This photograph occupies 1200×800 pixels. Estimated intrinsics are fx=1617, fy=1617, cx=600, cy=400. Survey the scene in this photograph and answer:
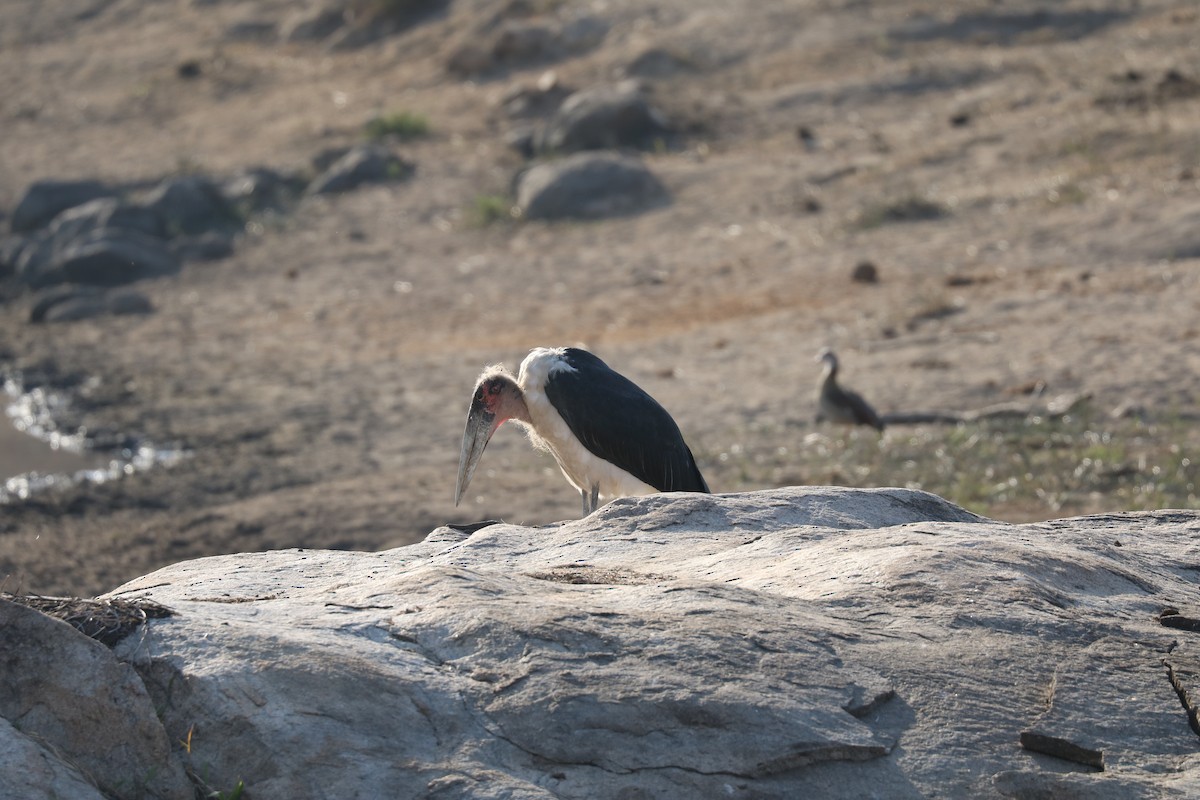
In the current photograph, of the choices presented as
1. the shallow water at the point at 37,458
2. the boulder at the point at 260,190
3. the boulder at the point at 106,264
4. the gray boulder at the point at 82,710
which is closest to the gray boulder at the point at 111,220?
the boulder at the point at 106,264

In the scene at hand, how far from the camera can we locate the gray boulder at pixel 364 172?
17781 mm

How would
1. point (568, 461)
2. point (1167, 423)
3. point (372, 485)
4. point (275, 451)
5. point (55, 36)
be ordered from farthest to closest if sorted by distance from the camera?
point (55, 36), point (275, 451), point (372, 485), point (1167, 423), point (568, 461)

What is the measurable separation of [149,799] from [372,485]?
7071mm

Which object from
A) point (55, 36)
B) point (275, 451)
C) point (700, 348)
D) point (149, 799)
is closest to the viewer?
point (149, 799)

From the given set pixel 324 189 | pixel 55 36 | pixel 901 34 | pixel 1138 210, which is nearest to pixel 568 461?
pixel 1138 210

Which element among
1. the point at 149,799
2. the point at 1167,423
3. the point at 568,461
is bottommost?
the point at 1167,423

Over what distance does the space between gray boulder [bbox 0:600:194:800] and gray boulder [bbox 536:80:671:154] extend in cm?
1437

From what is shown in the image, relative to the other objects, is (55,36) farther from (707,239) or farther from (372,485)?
(372,485)

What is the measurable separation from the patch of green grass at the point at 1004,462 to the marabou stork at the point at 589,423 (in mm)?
2366

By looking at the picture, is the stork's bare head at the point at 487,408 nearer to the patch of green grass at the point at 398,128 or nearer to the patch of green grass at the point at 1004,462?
the patch of green grass at the point at 1004,462

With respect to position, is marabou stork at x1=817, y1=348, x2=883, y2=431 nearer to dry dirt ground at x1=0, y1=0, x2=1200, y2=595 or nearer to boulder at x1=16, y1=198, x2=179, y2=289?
dry dirt ground at x1=0, y1=0, x2=1200, y2=595

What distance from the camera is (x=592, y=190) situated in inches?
627

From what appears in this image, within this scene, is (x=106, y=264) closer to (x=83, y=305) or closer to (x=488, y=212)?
(x=83, y=305)

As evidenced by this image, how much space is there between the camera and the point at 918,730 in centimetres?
343
